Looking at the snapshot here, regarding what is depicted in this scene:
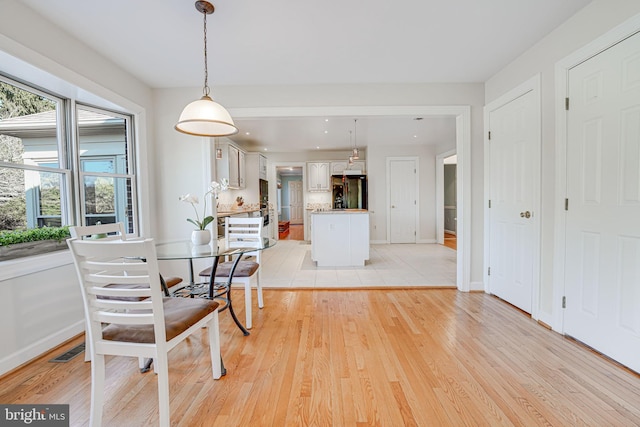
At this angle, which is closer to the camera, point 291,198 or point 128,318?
point 128,318

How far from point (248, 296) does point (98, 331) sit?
1095mm

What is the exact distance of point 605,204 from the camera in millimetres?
1854

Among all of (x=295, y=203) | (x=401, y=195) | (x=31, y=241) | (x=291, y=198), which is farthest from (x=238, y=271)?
(x=291, y=198)

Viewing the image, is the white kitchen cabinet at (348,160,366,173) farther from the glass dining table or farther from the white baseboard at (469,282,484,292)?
the glass dining table

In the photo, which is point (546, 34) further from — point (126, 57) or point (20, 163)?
point (20, 163)

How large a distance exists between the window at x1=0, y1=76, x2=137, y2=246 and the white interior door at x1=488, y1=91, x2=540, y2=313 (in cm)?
410

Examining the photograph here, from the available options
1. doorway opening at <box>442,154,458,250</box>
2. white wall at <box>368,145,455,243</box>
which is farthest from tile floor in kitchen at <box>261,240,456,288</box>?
doorway opening at <box>442,154,458,250</box>

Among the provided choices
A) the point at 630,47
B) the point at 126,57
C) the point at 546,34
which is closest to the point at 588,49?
the point at 630,47

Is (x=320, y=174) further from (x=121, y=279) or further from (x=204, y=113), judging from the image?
(x=121, y=279)

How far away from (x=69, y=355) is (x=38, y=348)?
216 millimetres

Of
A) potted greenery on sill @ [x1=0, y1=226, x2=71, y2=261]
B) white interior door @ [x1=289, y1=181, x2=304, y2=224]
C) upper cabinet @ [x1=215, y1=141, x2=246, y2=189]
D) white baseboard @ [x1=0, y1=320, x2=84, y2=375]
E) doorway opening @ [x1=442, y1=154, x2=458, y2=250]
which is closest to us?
white baseboard @ [x1=0, y1=320, x2=84, y2=375]

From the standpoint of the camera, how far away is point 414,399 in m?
1.48

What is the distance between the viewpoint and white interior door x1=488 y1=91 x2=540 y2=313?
8.21ft

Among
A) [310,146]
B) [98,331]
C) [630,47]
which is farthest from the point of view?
[310,146]
